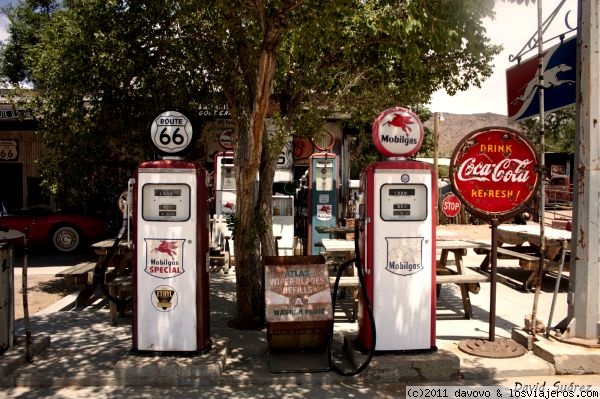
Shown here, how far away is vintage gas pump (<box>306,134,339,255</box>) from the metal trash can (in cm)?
699

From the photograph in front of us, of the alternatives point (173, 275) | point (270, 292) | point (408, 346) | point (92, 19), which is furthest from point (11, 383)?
point (92, 19)

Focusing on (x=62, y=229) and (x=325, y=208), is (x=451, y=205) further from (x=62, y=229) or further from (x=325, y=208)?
(x=62, y=229)

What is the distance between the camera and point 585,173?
5562 mm

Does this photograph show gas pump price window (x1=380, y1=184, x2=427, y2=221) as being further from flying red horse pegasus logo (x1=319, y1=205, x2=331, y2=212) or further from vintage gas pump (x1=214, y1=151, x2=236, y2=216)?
vintage gas pump (x1=214, y1=151, x2=236, y2=216)

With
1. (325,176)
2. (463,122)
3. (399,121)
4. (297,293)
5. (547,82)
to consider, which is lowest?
(297,293)

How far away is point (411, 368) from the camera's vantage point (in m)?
5.10

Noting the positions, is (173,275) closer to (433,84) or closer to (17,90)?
(433,84)

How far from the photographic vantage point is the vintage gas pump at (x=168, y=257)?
17.1 feet

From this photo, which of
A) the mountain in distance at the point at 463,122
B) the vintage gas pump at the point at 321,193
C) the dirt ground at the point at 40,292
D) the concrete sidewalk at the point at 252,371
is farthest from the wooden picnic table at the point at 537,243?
the mountain in distance at the point at 463,122

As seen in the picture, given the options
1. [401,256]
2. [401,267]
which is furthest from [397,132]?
[401,267]

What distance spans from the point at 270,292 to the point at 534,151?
123 inches

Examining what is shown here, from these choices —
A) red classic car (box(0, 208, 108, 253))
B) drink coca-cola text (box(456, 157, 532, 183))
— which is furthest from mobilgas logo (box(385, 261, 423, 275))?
red classic car (box(0, 208, 108, 253))

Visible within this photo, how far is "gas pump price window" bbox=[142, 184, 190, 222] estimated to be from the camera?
525cm

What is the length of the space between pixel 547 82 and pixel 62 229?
1198 cm
